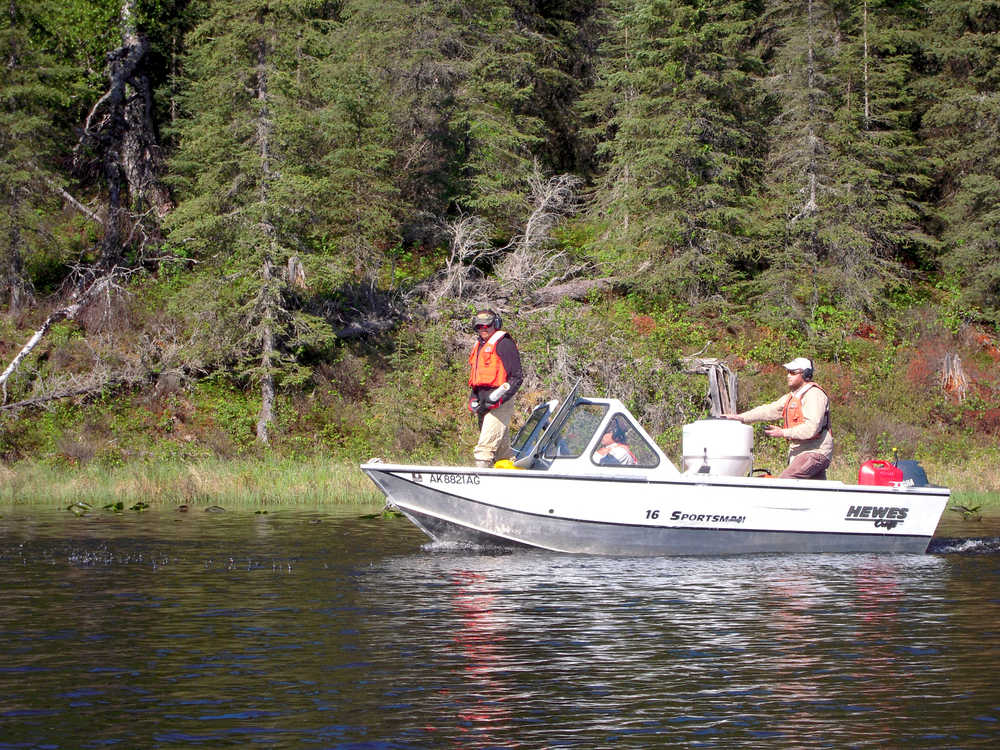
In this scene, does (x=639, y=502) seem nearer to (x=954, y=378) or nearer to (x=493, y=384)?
(x=493, y=384)

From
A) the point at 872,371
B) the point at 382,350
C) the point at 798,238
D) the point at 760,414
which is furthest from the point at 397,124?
the point at 760,414

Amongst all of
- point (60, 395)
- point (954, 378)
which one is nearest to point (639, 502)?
point (60, 395)

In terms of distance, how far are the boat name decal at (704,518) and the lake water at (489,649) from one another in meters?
0.40

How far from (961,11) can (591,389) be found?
14.8m

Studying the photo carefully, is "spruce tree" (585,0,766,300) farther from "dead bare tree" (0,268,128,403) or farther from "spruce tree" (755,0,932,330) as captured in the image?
"dead bare tree" (0,268,128,403)

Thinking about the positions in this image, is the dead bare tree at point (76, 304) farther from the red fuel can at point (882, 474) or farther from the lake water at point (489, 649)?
the red fuel can at point (882, 474)

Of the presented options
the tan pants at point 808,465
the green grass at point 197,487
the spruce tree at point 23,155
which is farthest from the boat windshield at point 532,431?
Result: the spruce tree at point 23,155

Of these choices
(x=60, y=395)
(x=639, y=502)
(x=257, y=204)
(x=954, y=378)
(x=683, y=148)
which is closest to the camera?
(x=639, y=502)

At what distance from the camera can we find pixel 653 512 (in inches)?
497

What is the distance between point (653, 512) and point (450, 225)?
58.3ft

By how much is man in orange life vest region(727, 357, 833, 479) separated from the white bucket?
282 millimetres

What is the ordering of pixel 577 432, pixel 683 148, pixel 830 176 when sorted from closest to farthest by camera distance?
pixel 577 432 < pixel 683 148 < pixel 830 176

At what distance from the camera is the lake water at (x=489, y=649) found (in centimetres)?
637

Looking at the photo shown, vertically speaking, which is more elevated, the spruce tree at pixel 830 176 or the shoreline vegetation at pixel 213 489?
the spruce tree at pixel 830 176
